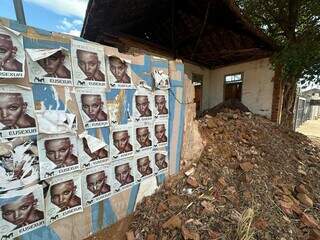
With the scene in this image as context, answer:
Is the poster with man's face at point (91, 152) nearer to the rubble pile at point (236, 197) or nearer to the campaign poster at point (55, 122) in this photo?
the campaign poster at point (55, 122)

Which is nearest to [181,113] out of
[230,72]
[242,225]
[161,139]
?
[161,139]

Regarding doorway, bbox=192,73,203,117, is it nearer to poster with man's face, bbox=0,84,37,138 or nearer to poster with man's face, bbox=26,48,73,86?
poster with man's face, bbox=26,48,73,86

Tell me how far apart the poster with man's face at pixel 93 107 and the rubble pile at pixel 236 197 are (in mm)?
1363

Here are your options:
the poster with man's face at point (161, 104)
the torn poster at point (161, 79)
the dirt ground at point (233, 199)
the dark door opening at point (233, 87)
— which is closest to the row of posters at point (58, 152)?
the poster with man's face at point (161, 104)

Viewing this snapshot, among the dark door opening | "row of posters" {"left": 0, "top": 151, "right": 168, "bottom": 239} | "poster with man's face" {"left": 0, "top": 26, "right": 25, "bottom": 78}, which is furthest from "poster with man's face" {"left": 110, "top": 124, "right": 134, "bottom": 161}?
the dark door opening

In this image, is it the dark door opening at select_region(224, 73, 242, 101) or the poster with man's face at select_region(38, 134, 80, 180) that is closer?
the poster with man's face at select_region(38, 134, 80, 180)

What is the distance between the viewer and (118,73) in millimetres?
2834

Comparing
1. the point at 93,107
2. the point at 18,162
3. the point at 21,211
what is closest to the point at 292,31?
the point at 93,107

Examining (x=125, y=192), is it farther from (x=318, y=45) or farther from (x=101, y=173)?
(x=318, y=45)

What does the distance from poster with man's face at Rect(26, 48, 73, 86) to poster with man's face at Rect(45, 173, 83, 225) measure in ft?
3.06

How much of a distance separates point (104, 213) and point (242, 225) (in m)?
1.68

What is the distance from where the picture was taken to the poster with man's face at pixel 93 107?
248 centimetres

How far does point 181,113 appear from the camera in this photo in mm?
3852

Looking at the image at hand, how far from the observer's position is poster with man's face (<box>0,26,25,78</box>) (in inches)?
76.2
